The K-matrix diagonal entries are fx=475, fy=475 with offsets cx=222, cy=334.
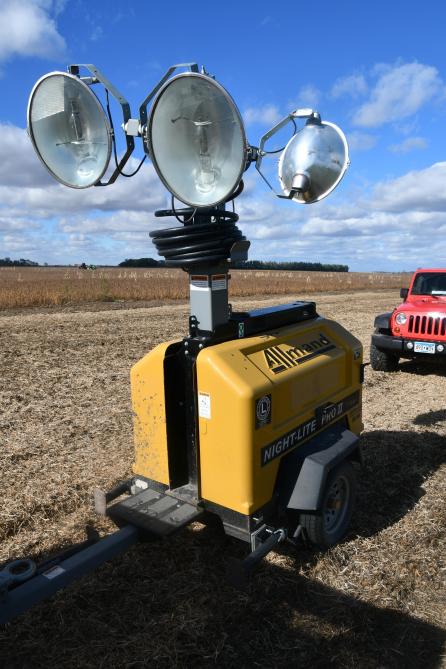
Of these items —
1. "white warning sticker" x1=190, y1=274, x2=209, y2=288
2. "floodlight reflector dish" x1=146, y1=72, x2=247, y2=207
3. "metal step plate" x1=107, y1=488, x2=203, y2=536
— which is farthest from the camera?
"white warning sticker" x1=190, y1=274, x2=209, y2=288

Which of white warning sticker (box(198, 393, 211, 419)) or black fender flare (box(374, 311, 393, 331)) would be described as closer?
white warning sticker (box(198, 393, 211, 419))

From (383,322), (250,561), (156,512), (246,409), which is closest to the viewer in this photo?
(250,561)

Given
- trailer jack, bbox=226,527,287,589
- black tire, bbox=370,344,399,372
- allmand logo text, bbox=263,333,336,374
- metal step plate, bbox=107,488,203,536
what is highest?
allmand logo text, bbox=263,333,336,374

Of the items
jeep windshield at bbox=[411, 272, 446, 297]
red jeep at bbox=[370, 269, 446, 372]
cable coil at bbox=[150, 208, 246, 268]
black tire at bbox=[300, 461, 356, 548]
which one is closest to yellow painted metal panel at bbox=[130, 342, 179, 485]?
cable coil at bbox=[150, 208, 246, 268]

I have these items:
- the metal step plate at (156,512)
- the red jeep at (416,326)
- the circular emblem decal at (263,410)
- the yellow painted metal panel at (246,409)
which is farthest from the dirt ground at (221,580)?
the red jeep at (416,326)

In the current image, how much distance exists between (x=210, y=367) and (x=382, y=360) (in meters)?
6.51

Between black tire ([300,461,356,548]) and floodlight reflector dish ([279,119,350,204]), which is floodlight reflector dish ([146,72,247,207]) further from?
black tire ([300,461,356,548])

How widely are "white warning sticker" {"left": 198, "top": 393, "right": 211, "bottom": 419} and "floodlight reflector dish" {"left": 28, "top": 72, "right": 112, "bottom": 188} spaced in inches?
60.3

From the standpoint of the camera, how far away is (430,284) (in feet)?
29.1

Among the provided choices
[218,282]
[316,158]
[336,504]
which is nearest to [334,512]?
[336,504]

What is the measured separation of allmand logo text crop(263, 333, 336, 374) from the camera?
328 cm

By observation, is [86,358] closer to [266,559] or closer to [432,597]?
[266,559]

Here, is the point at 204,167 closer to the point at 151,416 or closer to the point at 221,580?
the point at 151,416

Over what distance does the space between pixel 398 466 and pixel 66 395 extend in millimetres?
4483
